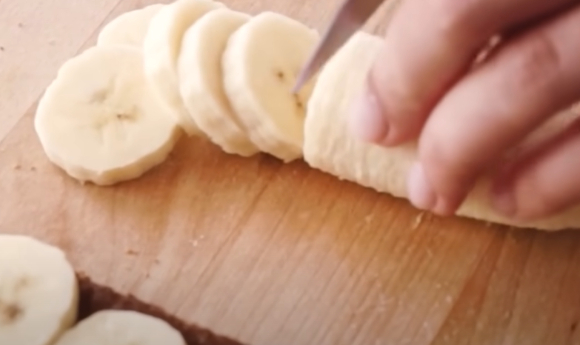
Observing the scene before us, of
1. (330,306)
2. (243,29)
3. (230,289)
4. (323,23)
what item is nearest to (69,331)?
(230,289)

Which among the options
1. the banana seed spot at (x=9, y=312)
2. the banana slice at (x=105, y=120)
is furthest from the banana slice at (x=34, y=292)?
the banana slice at (x=105, y=120)

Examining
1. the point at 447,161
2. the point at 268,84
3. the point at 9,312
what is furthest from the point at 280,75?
the point at 9,312

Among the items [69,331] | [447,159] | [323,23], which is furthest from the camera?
[323,23]

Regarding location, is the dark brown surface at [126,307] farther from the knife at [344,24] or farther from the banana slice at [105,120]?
the knife at [344,24]

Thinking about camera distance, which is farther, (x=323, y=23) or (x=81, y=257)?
(x=323, y=23)

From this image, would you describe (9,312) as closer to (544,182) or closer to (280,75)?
(280,75)

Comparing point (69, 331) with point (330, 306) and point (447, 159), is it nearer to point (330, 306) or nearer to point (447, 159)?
point (330, 306)

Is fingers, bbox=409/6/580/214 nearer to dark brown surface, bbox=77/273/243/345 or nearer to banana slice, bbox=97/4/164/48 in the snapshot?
dark brown surface, bbox=77/273/243/345
